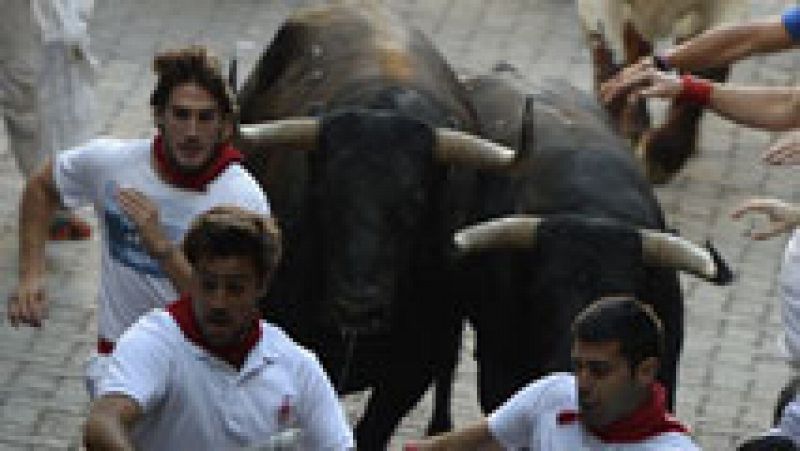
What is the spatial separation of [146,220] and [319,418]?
123 cm

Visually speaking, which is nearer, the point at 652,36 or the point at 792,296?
the point at 792,296

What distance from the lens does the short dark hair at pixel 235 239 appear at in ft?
22.5

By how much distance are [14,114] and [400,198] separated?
12.3 feet

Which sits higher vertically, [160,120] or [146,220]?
[160,120]

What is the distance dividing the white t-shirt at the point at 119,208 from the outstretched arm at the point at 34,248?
9cm

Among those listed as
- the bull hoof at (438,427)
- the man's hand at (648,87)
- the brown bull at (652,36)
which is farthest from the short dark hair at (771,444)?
the brown bull at (652,36)

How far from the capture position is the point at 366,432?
10.1 meters

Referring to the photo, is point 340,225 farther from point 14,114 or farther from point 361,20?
point 14,114

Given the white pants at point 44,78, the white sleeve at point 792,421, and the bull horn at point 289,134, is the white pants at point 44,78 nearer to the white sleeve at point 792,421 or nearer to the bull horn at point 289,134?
the bull horn at point 289,134

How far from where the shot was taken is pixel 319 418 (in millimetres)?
6961

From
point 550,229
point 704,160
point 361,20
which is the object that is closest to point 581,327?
point 550,229

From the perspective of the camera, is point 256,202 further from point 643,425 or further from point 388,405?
point 388,405

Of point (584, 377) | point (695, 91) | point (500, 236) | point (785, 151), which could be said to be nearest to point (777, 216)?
point (785, 151)

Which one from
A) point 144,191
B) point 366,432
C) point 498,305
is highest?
point 144,191
